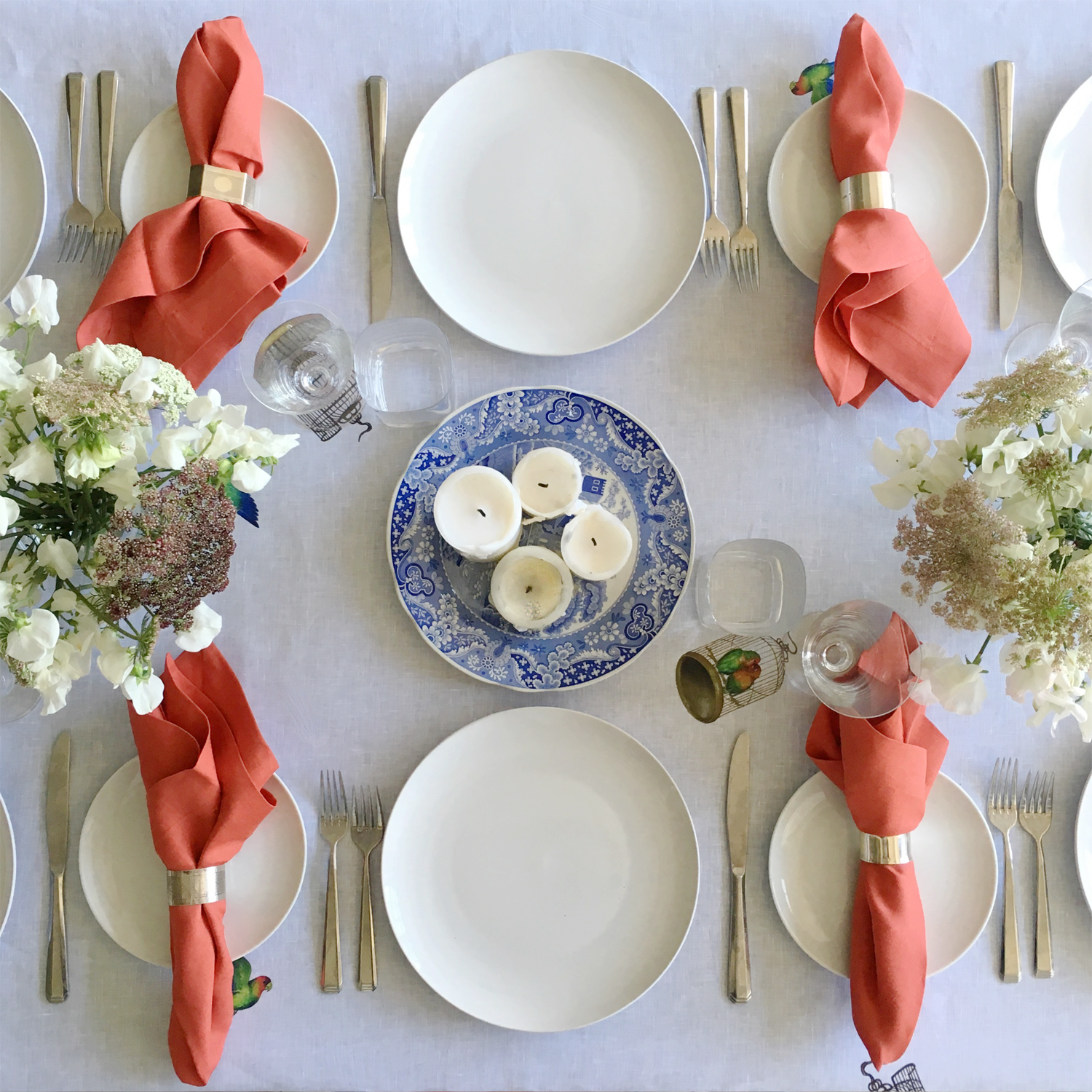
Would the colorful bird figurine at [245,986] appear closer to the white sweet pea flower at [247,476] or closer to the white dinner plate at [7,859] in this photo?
the white dinner plate at [7,859]

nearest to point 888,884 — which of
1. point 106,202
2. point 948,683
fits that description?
point 948,683

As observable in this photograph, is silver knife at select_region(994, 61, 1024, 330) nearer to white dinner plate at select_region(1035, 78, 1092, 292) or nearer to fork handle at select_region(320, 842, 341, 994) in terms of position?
white dinner plate at select_region(1035, 78, 1092, 292)

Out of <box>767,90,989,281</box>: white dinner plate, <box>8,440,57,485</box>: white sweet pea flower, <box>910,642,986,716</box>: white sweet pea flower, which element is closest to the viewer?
<box>8,440,57,485</box>: white sweet pea flower

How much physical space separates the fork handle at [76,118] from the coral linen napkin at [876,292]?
0.87 metres

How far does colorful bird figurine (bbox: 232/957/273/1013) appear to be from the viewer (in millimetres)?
962

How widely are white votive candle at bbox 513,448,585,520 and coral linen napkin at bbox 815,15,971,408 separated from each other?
317 millimetres

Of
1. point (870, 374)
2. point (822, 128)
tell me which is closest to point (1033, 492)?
point (870, 374)

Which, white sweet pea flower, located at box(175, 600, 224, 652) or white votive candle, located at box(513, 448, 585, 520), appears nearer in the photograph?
white sweet pea flower, located at box(175, 600, 224, 652)

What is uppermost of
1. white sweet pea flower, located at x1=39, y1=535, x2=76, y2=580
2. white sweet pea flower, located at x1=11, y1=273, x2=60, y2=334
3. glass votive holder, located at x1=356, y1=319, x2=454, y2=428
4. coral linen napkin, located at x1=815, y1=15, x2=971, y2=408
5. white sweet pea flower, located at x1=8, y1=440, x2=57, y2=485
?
coral linen napkin, located at x1=815, y1=15, x2=971, y2=408

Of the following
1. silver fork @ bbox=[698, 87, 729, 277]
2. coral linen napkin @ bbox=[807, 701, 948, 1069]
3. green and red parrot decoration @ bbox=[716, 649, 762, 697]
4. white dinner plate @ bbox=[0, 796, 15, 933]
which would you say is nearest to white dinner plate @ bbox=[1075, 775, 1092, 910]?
coral linen napkin @ bbox=[807, 701, 948, 1069]

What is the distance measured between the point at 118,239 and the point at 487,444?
49 cm

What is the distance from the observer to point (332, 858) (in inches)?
38.4

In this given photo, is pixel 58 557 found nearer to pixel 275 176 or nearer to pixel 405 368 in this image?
A: pixel 405 368

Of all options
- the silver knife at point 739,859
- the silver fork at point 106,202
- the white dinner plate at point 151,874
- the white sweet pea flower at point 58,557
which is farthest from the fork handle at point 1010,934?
the silver fork at point 106,202
